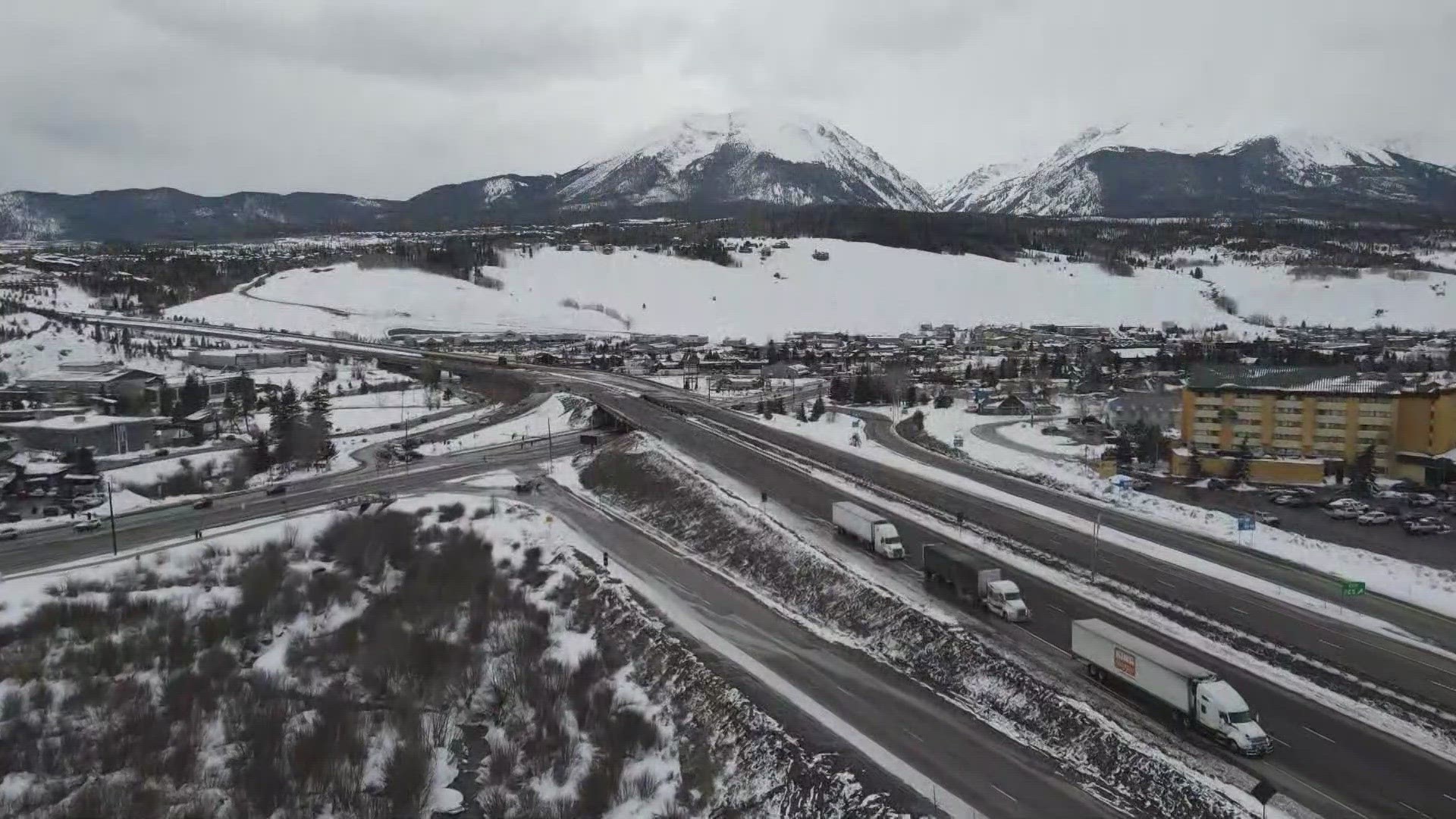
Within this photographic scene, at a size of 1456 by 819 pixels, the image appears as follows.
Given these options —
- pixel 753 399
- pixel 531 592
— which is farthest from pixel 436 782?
pixel 753 399

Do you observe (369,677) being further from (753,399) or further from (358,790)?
(753,399)

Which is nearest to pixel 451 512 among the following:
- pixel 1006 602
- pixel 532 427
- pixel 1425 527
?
pixel 532 427

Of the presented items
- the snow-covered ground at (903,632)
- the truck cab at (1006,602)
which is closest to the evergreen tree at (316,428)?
the snow-covered ground at (903,632)

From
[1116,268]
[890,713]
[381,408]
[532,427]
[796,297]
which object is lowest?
[532,427]

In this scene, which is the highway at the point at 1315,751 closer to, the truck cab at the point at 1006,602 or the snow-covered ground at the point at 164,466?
the truck cab at the point at 1006,602

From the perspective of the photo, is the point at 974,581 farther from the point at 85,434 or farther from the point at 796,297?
the point at 796,297
